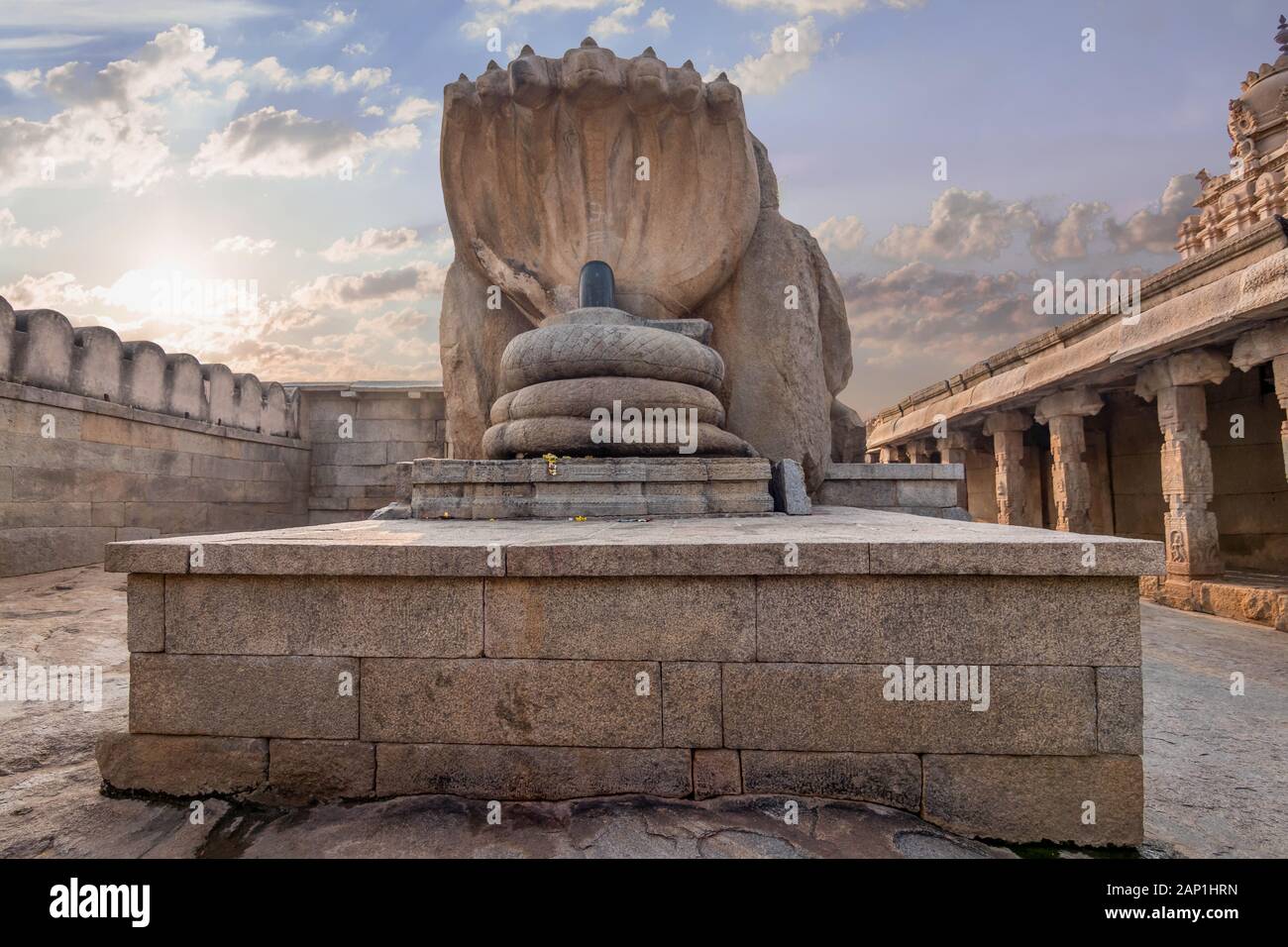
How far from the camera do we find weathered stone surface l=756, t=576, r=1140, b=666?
229 cm

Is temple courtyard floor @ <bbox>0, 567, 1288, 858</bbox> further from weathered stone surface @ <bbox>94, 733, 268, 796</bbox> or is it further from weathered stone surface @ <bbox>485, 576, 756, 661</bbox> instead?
weathered stone surface @ <bbox>485, 576, 756, 661</bbox>

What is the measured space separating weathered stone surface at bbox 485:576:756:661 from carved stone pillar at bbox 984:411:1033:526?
12009mm

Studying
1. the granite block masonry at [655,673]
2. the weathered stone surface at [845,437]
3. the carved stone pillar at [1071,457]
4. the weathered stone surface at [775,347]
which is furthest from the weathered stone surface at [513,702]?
the carved stone pillar at [1071,457]

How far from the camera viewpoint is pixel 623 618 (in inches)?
97.1

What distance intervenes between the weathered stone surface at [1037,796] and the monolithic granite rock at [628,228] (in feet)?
13.6

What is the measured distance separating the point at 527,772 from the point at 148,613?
1734 millimetres

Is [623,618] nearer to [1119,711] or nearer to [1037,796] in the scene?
[1037,796]

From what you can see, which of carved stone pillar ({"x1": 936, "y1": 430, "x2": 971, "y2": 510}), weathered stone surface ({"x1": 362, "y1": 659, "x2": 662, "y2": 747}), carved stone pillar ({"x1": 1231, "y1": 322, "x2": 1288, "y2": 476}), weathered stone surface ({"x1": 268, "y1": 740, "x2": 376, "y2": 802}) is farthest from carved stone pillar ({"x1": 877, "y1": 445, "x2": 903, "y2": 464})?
weathered stone surface ({"x1": 268, "y1": 740, "x2": 376, "y2": 802})

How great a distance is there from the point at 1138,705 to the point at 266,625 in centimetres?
337

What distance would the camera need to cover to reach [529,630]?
2494 millimetres

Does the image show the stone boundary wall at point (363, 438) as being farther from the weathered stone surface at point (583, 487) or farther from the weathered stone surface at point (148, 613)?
the weathered stone surface at point (148, 613)

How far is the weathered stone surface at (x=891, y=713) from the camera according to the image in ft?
7.55
